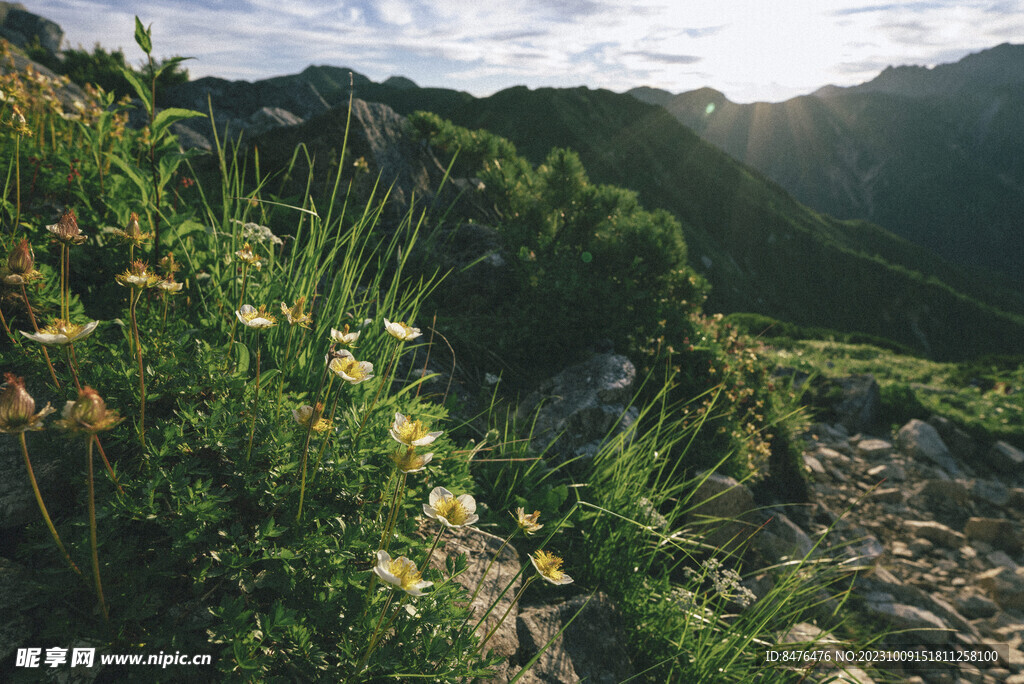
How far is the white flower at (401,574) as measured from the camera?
41.2 inches

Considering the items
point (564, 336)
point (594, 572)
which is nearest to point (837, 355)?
point (564, 336)

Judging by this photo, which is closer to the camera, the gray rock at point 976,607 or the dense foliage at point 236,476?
the dense foliage at point 236,476

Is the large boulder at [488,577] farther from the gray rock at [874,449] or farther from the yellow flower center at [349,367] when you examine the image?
the gray rock at [874,449]

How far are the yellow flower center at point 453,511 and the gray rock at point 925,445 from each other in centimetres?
859

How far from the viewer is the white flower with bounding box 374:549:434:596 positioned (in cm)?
105

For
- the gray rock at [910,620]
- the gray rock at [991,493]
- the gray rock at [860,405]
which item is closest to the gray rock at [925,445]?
the gray rock at [860,405]

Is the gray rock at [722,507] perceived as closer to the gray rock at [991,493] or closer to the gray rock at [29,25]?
the gray rock at [991,493]

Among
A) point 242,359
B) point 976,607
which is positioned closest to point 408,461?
point 242,359

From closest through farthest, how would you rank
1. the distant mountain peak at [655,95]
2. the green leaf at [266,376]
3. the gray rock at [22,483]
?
1. the gray rock at [22,483]
2. the green leaf at [266,376]
3. the distant mountain peak at [655,95]

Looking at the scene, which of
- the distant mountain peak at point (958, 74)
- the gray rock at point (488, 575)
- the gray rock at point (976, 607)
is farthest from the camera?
the distant mountain peak at point (958, 74)

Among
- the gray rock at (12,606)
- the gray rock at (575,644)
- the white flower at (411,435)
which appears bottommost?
the gray rock at (575,644)

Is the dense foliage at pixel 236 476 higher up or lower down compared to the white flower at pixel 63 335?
lower down

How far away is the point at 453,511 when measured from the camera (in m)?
1.25

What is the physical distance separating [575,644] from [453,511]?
124cm
